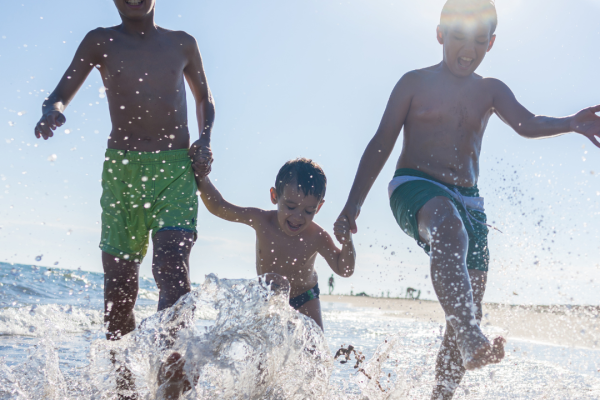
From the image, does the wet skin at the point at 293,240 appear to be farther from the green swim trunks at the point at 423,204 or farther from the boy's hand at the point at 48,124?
the boy's hand at the point at 48,124

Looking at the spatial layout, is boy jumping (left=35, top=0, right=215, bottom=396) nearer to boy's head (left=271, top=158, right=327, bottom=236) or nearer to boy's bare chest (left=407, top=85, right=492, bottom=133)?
boy's head (left=271, top=158, right=327, bottom=236)

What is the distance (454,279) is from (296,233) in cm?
148

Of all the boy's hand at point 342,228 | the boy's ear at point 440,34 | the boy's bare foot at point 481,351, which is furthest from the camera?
the boy's ear at point 440,34

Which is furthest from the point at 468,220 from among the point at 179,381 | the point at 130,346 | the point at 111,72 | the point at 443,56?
the point at 111,72

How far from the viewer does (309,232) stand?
3592 millimetres

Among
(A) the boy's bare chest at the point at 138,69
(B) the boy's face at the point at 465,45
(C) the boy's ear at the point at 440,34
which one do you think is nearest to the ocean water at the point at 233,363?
(A) the boy's bare chest at the point at 138,69

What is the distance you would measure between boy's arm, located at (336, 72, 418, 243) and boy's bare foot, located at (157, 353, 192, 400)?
111 cm

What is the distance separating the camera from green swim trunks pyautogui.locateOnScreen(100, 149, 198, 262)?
2.78 meters

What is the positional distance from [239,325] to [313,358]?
524 millimetres

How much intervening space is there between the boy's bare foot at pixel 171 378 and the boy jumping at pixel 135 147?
2.11ft

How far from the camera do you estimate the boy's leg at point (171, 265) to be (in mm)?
2479

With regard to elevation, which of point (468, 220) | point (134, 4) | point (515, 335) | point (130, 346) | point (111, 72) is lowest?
point (515, 335)

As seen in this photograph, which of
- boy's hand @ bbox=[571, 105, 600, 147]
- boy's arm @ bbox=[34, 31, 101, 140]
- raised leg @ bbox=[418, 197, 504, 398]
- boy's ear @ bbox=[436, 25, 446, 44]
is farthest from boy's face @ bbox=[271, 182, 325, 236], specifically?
boy's hand @ bbox=[571, 105, 600, 147]

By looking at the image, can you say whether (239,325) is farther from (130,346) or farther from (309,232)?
(309,232)
